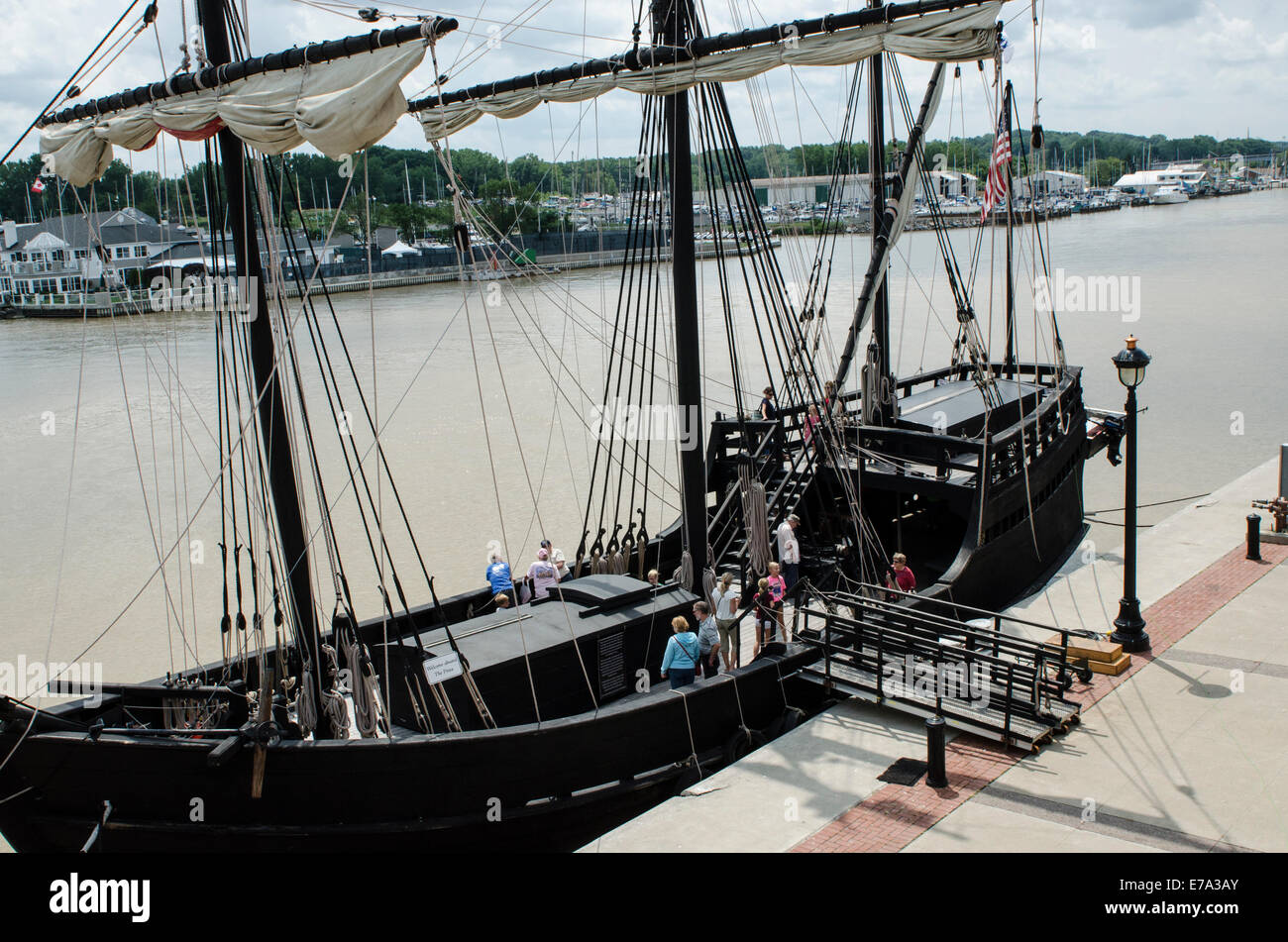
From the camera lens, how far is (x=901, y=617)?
11648mm

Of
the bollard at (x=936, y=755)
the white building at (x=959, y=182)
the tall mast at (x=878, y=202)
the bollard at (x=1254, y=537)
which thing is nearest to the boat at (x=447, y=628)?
the tall mast at (x=878, y=202)

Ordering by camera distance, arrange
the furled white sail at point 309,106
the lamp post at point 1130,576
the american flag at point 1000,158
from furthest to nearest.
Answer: the american flag at point 1000,158 → the lamp post at point 1130,576 → the furled white sail at point 309,106

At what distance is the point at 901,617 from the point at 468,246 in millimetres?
5833

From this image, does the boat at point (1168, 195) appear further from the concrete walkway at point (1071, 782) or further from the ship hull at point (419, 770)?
the ship hull at point (419, 770)

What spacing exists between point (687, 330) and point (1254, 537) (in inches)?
343

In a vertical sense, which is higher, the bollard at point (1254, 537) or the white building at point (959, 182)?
the white building at point (959, 182)

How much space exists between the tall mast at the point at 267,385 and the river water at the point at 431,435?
7.39 feet

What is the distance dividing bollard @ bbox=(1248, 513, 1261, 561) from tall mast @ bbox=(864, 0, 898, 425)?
5391 mm

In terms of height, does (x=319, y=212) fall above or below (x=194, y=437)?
above

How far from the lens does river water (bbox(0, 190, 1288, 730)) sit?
19891 millimetres

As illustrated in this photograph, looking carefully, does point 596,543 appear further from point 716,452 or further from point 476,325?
point 476,325

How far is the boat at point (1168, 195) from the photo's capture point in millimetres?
188500

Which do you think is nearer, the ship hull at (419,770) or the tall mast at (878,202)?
the ship hull at (419,770)

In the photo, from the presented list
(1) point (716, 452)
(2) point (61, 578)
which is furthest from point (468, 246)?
(2) point (61, 578)
